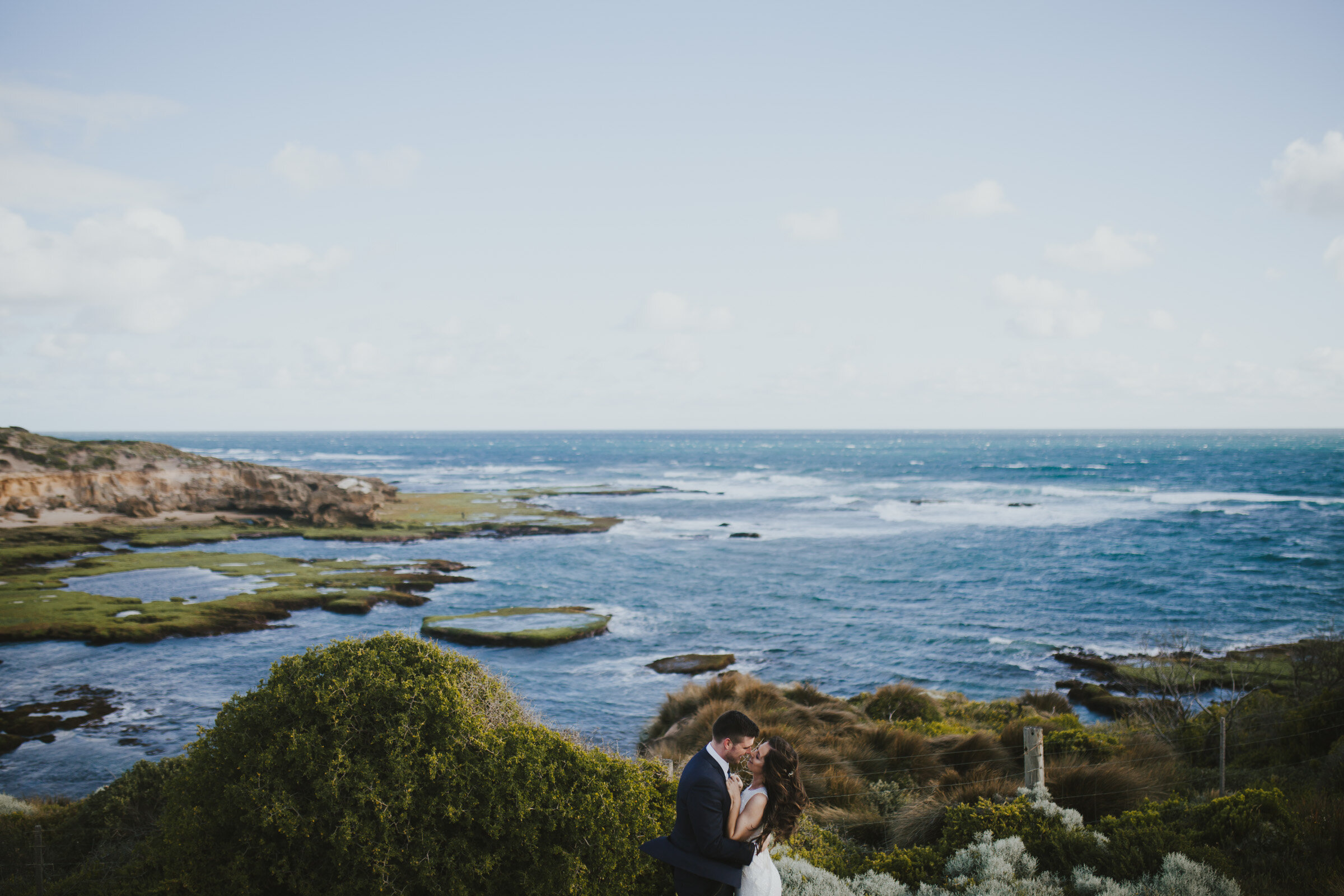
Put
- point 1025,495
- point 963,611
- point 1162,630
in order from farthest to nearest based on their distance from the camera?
1. point 1025,495
2. point 963,611
3. point 1162,630

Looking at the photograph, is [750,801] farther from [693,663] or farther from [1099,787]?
[693,663]

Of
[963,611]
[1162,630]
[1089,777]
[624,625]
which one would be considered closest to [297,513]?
[624,625]

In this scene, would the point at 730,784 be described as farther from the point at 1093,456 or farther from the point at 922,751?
the point at 1093,456

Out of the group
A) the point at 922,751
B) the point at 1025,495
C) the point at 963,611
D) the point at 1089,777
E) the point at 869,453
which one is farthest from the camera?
the point at 869,453

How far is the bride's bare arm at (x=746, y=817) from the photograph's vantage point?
526 centimetres

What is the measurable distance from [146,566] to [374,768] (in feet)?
131

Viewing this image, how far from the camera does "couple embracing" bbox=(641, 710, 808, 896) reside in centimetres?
523

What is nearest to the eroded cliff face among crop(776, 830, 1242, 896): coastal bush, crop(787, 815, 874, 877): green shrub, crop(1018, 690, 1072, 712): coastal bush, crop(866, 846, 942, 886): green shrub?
crop(1018, 690, 1072, 712): coastal bush

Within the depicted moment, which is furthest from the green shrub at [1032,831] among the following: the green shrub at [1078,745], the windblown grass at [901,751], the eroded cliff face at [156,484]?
the eroded cliff face at [156,484]

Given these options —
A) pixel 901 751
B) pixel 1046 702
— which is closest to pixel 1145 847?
pixel 901 751

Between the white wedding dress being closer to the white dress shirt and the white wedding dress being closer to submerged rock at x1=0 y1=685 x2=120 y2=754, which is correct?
the white dress shirt

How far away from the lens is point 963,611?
3189 cm

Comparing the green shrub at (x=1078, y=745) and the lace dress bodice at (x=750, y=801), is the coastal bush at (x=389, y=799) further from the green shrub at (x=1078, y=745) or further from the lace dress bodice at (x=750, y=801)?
the green shrub at (x=1078, y=745)

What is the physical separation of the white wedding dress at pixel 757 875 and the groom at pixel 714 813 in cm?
7
